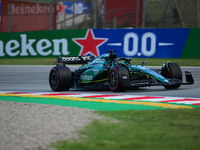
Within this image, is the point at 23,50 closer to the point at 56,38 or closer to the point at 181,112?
the point at 56,38

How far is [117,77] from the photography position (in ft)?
27.6

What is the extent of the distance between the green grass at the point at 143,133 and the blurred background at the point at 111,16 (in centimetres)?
1357

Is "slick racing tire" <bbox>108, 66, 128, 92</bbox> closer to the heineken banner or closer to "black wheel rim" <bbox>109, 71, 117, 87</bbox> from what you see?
"black wheel rim" <bbox>109, 71, 117, 87</bbox>

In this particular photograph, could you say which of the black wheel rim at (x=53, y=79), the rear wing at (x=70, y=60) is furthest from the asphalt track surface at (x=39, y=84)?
the rear wing at (x=70, y=60)

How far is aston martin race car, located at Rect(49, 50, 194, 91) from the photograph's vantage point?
28.1 ft

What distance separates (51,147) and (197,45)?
14612 mm

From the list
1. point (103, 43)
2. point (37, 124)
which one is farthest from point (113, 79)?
point (103, 43)

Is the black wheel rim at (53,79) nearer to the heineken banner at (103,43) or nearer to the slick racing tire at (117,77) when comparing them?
the slick racing tire at (117,77)

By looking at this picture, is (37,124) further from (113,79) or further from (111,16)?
(111,16)

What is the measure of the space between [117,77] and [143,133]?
4216 mm

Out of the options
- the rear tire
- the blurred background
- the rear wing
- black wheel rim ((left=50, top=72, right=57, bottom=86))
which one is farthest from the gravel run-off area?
the blurred background

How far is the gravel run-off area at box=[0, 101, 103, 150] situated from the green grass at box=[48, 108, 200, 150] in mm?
206

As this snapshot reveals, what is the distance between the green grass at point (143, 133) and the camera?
145 inches

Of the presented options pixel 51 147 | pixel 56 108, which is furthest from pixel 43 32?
pixel 51 147
